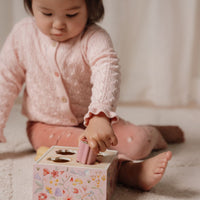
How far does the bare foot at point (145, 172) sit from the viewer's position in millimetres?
783

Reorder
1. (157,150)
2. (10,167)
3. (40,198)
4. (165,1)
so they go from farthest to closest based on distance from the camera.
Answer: (165,1) < (157,150) < (10,167) < (40,198)

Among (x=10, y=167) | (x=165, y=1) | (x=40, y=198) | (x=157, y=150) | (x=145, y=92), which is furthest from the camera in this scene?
(x=145, y=92)

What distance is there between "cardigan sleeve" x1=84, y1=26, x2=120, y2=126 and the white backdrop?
658 mm

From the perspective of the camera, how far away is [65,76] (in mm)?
1028

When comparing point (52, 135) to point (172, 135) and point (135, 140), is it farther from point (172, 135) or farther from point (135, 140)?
point (172, 135)

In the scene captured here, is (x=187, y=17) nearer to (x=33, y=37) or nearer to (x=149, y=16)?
(x=149, y=16)

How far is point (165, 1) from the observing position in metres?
1.61

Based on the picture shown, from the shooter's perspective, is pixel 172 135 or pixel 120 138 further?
pixel 172 135

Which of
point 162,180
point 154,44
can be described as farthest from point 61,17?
point 154,44

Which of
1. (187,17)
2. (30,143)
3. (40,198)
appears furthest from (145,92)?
(40,198)

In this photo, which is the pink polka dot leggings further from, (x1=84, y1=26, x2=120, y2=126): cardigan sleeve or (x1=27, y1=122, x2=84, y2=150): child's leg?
(x1=84, y1=26, x2=120, y2=126): cardigan sleeve

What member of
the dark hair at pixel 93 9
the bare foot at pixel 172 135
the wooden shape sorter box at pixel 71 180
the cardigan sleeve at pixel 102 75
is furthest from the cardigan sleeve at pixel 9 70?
the bare foot at pixel 172 135

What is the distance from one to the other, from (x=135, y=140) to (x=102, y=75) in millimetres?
218

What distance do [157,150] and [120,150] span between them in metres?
0.16
